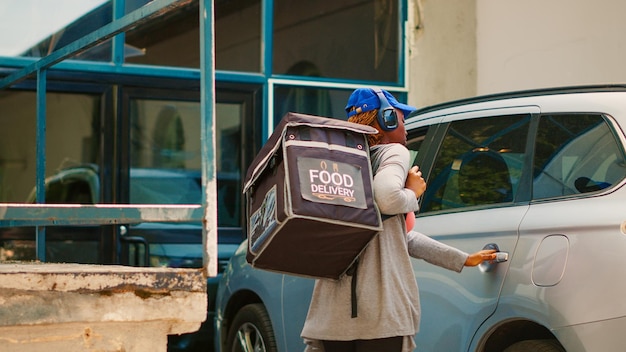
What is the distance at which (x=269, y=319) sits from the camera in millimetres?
6410

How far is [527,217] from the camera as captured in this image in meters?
4.73

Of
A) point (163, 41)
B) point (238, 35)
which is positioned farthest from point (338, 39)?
point (163, 41)

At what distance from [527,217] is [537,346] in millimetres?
569

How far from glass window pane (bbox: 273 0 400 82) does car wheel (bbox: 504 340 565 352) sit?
5248mm

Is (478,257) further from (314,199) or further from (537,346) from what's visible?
(314,199)

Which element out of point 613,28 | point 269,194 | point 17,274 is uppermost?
point 613,28

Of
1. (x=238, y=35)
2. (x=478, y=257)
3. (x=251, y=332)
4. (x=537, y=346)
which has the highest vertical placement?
(x=238, y=35)

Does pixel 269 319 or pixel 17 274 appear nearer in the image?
pixel 17 274

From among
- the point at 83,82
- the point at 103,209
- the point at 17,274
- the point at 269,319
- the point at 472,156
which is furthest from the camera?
the point at 83,82

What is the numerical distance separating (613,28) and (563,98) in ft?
11.9

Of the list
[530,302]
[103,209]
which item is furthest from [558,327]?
[103,209]

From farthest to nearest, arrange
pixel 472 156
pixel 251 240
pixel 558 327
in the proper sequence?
pixel 472 156 → pixel 558 327 → pixel 251 240

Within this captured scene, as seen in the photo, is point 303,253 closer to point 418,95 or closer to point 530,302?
point 530,302

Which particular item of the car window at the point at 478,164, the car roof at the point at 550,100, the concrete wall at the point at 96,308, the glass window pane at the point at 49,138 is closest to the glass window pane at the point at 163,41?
the glass window pane at the point at 49,138
